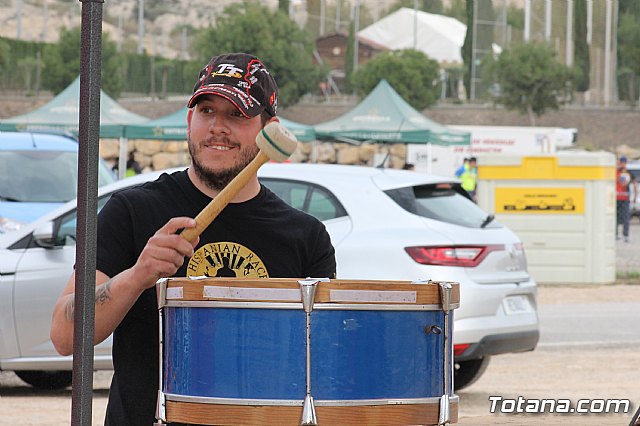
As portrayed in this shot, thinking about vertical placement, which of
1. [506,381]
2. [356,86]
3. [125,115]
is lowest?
→ [506,381]

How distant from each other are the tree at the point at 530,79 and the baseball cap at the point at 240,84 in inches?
2900

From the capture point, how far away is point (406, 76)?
80000 mm

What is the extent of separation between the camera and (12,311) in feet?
29.2

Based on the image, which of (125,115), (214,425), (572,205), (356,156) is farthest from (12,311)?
(356,156)

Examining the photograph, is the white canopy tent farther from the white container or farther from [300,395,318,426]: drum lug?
[300,395,318,426]: drum lug

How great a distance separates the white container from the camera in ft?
62.3

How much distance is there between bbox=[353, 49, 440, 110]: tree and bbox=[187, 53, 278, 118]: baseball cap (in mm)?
75605

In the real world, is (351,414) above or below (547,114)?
below

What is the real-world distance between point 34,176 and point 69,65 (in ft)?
209

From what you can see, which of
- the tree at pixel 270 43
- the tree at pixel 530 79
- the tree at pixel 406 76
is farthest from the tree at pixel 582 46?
the tree at pixel 270 43

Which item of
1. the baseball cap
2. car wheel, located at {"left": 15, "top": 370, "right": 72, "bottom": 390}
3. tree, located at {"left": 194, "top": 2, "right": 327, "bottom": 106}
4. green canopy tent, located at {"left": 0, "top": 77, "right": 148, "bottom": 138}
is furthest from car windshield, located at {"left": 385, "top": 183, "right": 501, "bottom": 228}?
tree, located at {"left": 194, "top": 2, "right": 327, "bottom": 106}

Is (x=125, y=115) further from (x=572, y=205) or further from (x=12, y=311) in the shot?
(x=12, y=311)

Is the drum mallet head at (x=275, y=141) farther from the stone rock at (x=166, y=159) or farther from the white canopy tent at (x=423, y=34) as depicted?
the white canopy tent at (x=423, y=34)

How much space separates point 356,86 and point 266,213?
3214 inches
